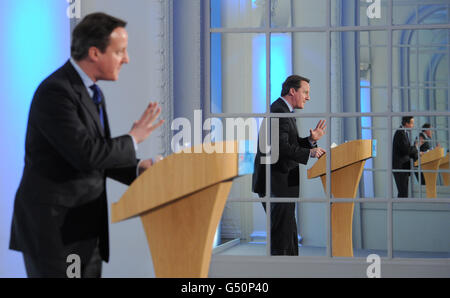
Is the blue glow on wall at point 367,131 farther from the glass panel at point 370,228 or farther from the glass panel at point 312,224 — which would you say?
the glass panel at point 312,224

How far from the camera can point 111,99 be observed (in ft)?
12.0

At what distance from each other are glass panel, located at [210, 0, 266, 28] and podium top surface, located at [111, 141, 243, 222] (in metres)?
4.75

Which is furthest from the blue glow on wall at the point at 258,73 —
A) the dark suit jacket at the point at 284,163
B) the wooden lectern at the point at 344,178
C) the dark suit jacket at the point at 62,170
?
the dark suit jacket at the point at 62,170

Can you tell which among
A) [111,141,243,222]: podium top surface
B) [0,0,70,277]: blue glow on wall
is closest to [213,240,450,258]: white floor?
[0,0,70,277]: blue glow on wall

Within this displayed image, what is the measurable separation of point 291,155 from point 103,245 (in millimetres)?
2028

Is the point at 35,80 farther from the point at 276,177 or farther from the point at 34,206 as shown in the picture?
the point at 276,177

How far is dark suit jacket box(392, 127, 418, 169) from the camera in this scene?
605 centimetres

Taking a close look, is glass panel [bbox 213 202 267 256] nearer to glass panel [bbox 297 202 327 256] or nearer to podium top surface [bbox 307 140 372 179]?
glass panel [bbox 297 202 327 256]

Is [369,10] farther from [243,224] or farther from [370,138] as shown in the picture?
[243,224]

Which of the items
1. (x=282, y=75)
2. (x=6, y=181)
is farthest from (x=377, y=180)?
(x=6, y=181)

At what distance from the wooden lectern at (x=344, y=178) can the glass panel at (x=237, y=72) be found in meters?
2.99

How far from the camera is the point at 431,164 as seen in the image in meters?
6.22

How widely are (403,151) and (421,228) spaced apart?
0.80 meters

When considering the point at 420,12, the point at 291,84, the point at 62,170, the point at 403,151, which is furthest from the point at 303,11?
the point at 62,170
